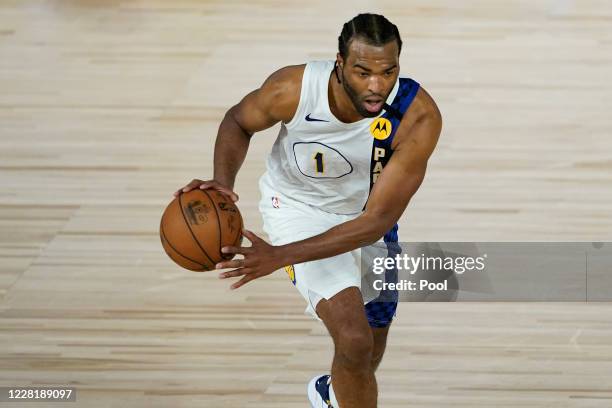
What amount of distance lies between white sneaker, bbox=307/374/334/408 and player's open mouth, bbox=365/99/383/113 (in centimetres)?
123

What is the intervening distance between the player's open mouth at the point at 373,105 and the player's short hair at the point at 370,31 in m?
0.19

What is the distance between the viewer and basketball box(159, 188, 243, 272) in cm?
410

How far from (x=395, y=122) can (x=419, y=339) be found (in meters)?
1.62

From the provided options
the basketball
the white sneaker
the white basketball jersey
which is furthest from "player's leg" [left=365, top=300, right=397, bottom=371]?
the basketball

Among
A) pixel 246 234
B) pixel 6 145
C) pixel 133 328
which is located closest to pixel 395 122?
pixel 246 234

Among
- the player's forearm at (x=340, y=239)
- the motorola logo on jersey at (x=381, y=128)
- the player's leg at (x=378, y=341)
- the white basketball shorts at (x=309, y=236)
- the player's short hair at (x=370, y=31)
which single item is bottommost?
the player's leg at (x=378, y=341)

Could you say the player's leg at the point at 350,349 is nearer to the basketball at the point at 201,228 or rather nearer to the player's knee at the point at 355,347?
the player's knee at the point at 355,347

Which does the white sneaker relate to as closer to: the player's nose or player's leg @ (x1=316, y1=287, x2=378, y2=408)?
player's leg @ (x1=316, y1=287, x2=378, y2=408)

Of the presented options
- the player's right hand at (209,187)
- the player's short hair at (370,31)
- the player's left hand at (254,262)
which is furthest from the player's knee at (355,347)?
the player's short hair at (370,31)

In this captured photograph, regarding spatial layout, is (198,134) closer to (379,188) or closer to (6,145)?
(6,145)

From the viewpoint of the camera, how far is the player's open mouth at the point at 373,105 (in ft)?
13.1

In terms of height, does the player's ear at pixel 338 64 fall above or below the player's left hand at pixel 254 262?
above

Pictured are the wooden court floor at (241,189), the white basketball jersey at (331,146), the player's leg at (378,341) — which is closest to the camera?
the white basketball jersey at (331,146)

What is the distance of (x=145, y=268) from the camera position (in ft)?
20.3
